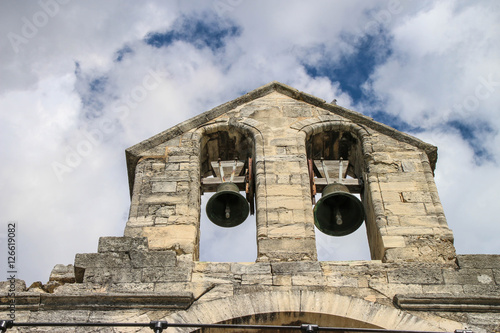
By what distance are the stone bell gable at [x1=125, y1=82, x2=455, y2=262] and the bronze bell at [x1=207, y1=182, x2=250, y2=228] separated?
0.89 ft

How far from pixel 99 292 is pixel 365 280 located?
2589 millimetres

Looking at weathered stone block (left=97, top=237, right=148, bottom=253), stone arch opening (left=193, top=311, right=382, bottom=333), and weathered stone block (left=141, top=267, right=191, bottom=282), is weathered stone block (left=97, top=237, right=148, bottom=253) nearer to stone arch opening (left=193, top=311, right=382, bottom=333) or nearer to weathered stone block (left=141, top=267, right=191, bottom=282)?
weathered stone block (left=141, top=267, right=191, bottom=282)

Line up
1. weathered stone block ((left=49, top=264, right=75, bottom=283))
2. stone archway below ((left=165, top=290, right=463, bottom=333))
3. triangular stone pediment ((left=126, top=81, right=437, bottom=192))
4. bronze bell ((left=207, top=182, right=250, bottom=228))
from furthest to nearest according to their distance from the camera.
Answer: triangular stone pediment ((left=126, top=81, right=437, bottom=192)) < bronze bell ((left=207, top=182, right=250, bottom=228)) < weathered stone block ((left=49, top=264, right=75, bottom=283)) < stone archway below ((left=165, top=290, right=463, bottom=333))

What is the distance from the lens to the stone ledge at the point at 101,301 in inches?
248

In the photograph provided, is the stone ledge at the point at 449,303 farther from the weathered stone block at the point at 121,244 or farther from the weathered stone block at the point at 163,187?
the weathered stone block at the point at 163,187

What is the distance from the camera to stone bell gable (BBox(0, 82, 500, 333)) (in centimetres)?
626

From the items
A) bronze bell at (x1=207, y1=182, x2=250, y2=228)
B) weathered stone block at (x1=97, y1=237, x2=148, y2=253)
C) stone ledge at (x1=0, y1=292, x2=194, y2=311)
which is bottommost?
stone ledge at (x1=0, y1=292, x2=194, y2=311)

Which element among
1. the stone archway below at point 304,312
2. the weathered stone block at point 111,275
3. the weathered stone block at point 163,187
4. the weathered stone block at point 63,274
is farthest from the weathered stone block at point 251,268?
the weathered stone block at point 63,274

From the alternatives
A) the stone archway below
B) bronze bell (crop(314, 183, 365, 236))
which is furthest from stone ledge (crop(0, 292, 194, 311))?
bronze bell (crop(314, 183, 365, 236))

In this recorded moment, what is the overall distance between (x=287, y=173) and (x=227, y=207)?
84 centimetres

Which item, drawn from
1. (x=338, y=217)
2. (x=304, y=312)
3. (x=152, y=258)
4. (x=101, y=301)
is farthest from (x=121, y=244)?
(x=338, y=217)

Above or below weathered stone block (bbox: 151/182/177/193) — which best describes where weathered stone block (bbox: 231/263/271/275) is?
below

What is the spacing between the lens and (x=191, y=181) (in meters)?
8.16

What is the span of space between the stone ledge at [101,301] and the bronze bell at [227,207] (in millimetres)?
1999
